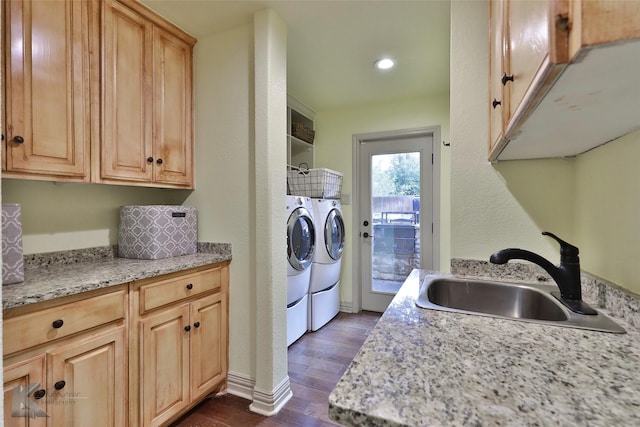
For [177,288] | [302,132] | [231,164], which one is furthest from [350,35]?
[177,288]

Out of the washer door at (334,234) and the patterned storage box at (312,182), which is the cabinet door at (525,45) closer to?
the patterned storage box at (312,182)

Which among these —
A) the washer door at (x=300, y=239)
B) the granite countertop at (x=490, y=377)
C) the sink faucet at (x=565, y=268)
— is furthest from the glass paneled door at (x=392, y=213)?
the granite countertop at (x=490, y=377)

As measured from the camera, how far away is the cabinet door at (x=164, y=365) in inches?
55.0

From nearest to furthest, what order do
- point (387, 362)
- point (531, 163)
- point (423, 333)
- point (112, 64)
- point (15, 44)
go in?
point (387, 362) → point (423, 333) → point (15, 44) → point (531, 163) → point (112, 64)

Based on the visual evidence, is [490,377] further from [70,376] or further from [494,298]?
[70,376]

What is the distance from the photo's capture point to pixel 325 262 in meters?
2.86

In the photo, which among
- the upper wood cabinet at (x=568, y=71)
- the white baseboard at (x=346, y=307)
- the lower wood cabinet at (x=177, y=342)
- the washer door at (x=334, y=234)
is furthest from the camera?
the white baseboard at (x=346, y=307)

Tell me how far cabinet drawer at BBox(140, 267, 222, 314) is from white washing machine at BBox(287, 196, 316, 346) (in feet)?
2.23

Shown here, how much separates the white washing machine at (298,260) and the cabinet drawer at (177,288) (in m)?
0.68

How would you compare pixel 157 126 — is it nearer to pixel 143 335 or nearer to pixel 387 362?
pixel 143 335

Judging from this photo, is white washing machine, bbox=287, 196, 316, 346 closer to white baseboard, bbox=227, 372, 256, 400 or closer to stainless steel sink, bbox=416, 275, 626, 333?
white baseboard, bbox=227, 372, 256, 400

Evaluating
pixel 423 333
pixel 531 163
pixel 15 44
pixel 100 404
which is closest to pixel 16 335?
pixel 100 404

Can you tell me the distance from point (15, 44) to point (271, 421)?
215cm

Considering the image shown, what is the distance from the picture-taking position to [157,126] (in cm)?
178
